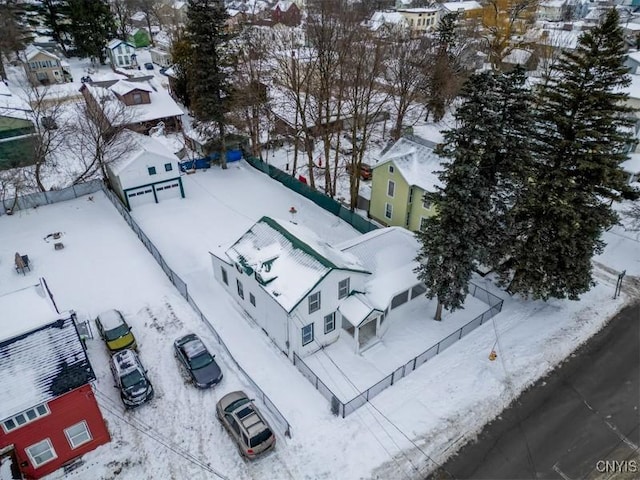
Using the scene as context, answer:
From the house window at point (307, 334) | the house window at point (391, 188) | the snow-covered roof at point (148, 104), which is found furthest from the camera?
the snow-covered roof at point (148, 104)

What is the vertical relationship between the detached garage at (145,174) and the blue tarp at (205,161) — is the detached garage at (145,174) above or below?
above

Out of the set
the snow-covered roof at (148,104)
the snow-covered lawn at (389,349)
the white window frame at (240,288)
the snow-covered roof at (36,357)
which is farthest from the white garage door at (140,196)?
the snow-covered lawn at (389,349)

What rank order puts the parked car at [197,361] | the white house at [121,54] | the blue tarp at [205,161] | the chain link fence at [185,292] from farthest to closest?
the white house at [121,54] < the blue tarp at [205,161] < the parked car at [197,361] < the chain link fence at [185,292]

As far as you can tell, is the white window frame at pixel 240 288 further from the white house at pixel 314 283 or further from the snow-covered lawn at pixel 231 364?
the snow-covered lawn at pixel 231 364

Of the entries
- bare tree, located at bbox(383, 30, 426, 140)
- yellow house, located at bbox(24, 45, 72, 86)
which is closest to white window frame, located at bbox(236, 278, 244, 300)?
bare tree, located at bbox(383, 30, 426, 140)

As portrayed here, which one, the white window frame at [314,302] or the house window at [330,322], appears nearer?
the white window frame at [314,302]

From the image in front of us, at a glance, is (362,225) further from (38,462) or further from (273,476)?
(38,462)

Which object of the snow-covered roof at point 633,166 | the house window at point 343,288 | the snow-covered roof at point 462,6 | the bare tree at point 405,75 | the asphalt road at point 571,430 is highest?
the snow-covered roof at point 462,6
